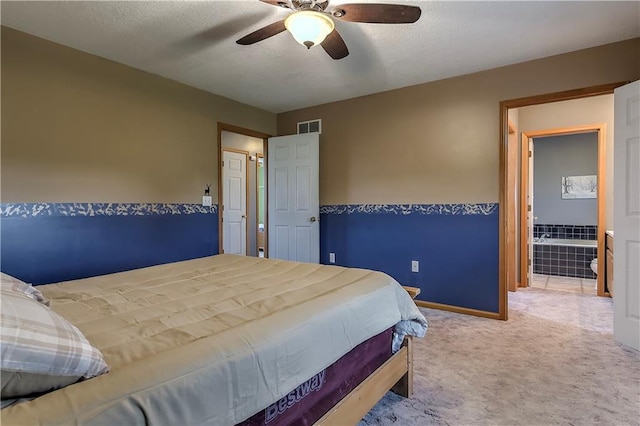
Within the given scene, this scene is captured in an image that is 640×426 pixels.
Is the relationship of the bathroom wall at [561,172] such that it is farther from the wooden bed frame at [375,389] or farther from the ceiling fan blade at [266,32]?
the ceiling fan blade at [266,32]

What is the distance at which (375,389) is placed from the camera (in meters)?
1.59

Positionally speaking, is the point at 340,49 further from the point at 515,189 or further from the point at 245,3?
the point at 515,189

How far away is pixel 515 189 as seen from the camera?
4.34 m

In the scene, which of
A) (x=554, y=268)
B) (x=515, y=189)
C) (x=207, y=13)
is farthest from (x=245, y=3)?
(x=554, y=268)

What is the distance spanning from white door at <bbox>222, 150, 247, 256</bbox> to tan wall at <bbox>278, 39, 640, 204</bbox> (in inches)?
76.1

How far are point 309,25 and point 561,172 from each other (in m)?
5.93

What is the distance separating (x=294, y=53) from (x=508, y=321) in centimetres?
318

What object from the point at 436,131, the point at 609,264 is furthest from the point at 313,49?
the point at 609,264

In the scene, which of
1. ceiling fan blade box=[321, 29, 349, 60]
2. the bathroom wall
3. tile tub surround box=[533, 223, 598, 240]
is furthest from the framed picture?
ceiling fan blade box=[321, 29, 349, 60]

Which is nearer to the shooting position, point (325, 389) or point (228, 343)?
point (228, 343)

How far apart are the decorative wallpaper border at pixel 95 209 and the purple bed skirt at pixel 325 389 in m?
2.62

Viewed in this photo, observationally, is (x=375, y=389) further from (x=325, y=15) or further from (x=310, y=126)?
(x=310, y=126)

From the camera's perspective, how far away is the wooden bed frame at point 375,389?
134 centimetres

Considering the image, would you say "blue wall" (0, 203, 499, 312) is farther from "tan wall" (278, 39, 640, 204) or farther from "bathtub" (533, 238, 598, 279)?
"bathtub" (533, 238, 598, 279)
